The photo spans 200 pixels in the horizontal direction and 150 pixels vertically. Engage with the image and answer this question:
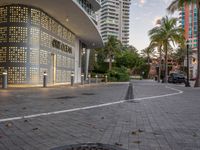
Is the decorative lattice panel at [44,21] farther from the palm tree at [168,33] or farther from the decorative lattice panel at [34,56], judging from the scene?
the palm tree at [168,33]

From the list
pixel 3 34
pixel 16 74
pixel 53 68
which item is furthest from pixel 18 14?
pixel 53 68

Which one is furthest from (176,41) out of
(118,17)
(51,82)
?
(118,17)

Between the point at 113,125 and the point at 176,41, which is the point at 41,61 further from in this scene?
the point at 176,41

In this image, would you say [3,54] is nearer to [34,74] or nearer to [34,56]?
[34,56]

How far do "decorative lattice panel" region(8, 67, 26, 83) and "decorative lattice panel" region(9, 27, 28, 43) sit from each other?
2.39 meters

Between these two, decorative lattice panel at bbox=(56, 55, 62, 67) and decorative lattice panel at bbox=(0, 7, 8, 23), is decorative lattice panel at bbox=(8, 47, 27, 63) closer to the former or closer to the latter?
decorative lattice panel at bbox=(0, 7, 8, 23)

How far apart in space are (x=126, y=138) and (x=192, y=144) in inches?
43.5

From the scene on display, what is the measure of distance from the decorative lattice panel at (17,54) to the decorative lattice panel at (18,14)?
95.8 inches

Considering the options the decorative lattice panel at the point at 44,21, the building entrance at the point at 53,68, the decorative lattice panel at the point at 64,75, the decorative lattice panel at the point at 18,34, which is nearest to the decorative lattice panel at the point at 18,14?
the decorative lattice panel at the point at 18,34

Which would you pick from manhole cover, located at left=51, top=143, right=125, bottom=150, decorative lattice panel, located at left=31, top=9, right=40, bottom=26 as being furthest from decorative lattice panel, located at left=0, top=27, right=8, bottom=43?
manhole cover, located at left=51, top=143, right=125, bottom=150

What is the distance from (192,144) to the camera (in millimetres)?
3998

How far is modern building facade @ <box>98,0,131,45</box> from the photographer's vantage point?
17575cm

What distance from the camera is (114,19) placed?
584 ft

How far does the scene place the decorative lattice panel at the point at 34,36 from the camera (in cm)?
2109
